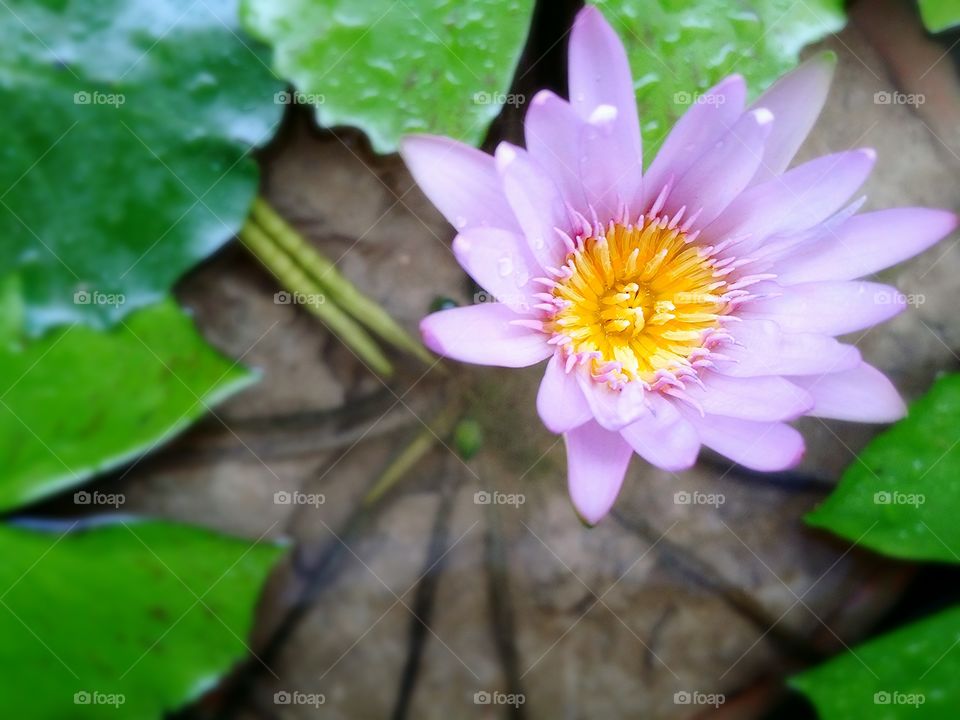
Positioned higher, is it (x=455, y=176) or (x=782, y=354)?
→ (x=455, y=176)

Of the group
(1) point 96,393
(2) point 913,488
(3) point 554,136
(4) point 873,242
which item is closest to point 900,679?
(2) point 913,488

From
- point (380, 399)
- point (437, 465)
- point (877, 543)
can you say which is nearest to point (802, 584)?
Result: point (877, 543)

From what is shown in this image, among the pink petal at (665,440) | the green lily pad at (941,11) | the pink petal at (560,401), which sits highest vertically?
the green lily pad at (941,11)

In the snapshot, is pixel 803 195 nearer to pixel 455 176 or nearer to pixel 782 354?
pixel 782 354

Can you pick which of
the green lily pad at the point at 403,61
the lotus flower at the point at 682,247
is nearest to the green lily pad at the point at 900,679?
the lotus flower at the point at 682,247

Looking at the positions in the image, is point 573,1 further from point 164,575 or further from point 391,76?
point 164,575

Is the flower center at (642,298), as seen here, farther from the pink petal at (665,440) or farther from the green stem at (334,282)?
the green stem at (334,282)

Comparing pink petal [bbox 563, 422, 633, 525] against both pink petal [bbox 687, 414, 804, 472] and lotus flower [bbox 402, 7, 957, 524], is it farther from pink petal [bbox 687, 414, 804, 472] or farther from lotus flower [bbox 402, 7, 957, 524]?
pink petal [bbox 687, 414, 804, 472]
